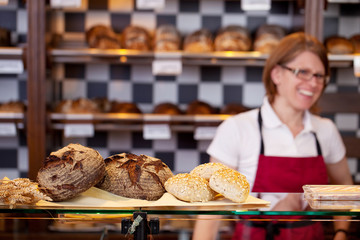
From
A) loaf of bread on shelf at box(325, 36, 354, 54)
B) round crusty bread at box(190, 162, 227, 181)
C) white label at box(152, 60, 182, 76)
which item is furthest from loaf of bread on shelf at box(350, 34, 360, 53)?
round crusty bread at box(190, 162, 227, 181)

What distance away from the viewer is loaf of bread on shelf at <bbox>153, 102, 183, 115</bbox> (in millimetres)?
2902

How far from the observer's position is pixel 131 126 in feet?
9.33

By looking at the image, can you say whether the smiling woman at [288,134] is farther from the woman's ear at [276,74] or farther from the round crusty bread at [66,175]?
the round crusty bread at [66,175]

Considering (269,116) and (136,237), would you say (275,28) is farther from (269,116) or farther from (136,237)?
(136,237)

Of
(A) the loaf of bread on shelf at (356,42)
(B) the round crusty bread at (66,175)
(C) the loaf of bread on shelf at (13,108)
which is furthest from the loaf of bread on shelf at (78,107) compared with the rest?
(B) the round crusty bread at (66,175)

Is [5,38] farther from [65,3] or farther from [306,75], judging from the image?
[306,75]

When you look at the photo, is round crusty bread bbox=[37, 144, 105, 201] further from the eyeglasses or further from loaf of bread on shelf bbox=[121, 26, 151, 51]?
loaf of bread on shelf bbox=[121, 26, 151, 51]

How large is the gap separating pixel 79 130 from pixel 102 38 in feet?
2.16

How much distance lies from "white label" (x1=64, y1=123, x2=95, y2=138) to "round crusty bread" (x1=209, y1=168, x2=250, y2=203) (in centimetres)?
197

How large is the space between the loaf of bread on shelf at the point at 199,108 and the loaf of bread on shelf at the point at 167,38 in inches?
16.6

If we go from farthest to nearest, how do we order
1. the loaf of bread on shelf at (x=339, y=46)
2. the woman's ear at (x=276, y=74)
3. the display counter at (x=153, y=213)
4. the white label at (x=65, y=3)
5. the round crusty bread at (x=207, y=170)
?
1. the loaf of bread on shelf at (x=339, y=46)
2. the white label at (x=65, y=3)
3. the woman's ear at (x=276, y=74)
4. the round crusty bread at (x=207, y=170)
5. the display counter at (x=153, y=213)

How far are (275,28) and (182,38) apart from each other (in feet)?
2.36

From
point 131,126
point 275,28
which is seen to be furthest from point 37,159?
point 275,28

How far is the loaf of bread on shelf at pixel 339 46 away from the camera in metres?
2.82
